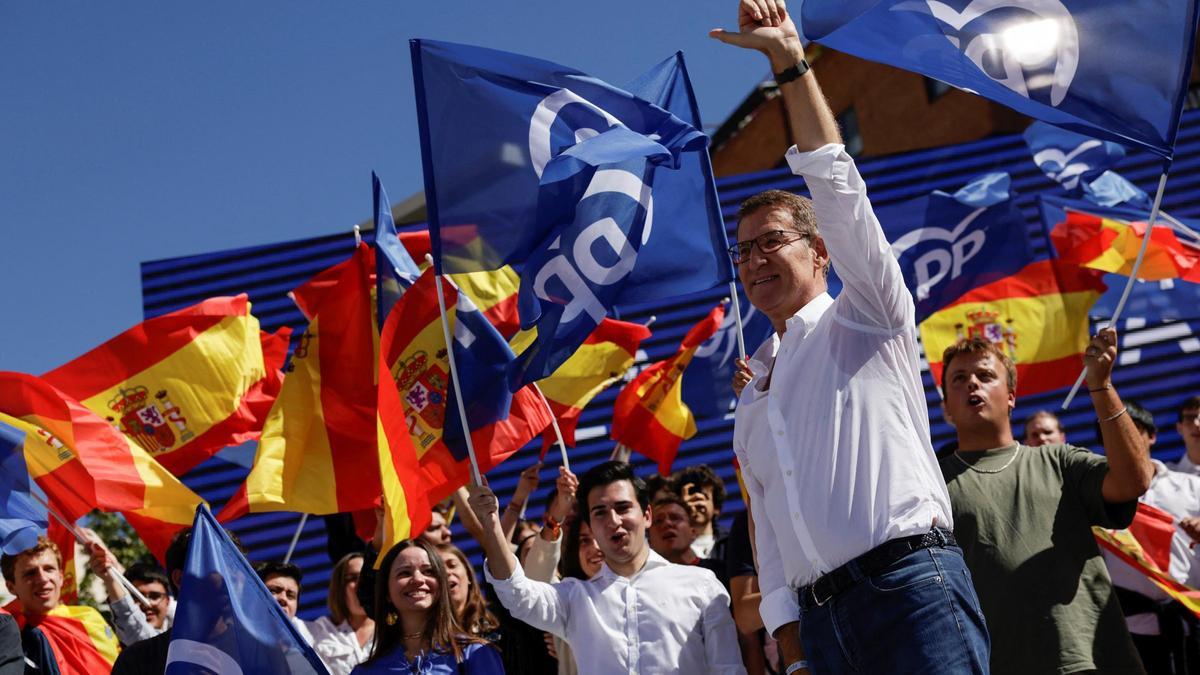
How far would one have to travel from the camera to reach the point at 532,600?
5.73m

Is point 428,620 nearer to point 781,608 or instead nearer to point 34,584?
point 34,584

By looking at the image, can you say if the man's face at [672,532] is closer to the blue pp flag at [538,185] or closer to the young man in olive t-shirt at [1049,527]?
the blue pp flag at [538,185]

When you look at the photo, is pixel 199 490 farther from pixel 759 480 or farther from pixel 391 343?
pixel 759 480

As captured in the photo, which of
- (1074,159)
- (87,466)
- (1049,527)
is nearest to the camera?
(1049,527)

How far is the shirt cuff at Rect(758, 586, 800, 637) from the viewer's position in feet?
12.3

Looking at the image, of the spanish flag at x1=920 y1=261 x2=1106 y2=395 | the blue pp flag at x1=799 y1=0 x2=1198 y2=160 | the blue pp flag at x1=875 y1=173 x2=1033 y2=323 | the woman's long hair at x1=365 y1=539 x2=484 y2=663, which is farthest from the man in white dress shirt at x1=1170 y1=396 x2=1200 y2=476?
the woman's long hair at x1=365 y1=539 x2=484 y2=663

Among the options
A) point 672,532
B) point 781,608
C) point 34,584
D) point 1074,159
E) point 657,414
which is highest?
point 1074,159

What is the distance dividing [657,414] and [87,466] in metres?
3.71

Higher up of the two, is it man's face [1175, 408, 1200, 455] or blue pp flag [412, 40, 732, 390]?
blue pp flag [412, 40, 732, 390]

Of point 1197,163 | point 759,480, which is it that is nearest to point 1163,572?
point 759,480

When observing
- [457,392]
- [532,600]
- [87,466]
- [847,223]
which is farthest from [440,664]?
[847,223]

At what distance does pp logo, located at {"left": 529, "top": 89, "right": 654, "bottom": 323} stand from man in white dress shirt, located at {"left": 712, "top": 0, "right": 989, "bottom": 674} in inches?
96.0

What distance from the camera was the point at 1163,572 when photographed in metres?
6.63

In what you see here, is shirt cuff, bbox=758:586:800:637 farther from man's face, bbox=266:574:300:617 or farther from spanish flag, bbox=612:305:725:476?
spanish flag, bbox=612:305:725:476
